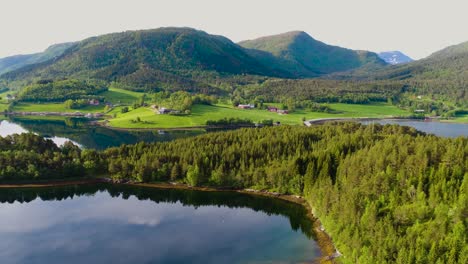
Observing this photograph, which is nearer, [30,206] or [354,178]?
[354,178]

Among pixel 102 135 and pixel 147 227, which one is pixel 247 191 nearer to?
pixel 147 227

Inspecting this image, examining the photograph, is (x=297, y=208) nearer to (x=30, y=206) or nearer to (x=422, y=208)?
(x=422, y=208)

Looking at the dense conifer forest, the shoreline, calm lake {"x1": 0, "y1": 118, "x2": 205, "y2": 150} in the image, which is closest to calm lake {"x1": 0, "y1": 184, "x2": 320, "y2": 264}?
the shoreline

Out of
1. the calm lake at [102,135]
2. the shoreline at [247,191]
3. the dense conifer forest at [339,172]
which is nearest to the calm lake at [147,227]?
the shoreline at [247,191]

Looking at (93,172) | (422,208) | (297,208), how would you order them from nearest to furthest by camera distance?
1. (422,208)
2. (297,208)
3. (93,172)

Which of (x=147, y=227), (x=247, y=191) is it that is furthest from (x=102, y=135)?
(x=147, y=227)

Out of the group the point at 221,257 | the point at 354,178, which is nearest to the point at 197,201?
the point at 221,257
